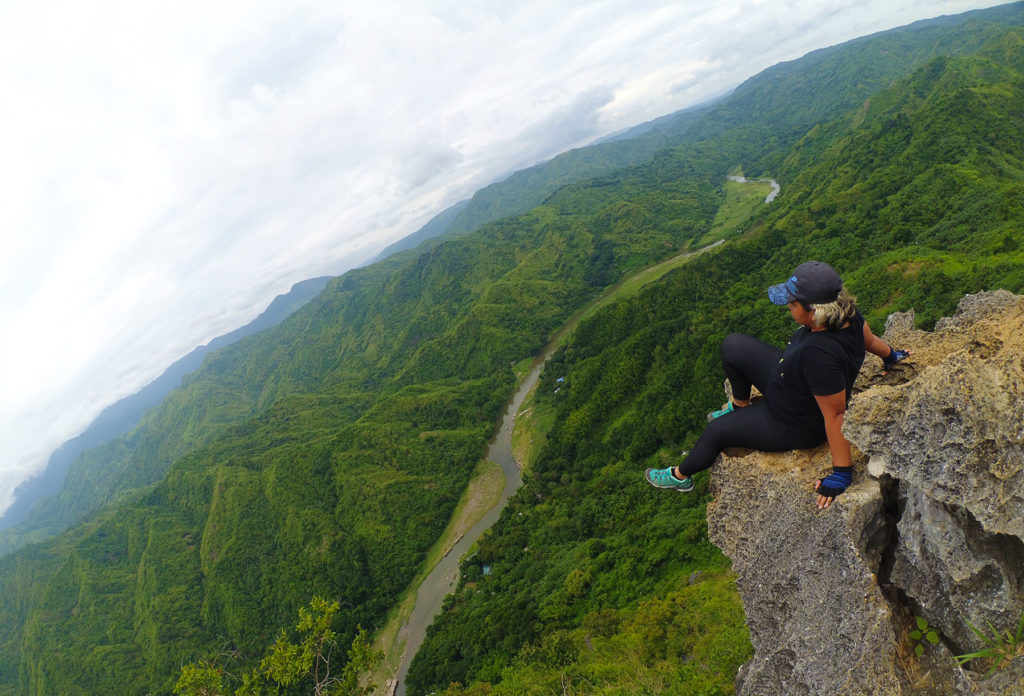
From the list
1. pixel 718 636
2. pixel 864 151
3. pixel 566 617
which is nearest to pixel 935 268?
pixel 718 636

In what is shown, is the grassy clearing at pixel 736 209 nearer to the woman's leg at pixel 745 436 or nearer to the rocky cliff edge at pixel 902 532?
the rocky cliff edge at pixel 902 532

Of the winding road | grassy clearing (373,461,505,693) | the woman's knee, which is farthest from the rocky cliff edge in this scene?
grassy clearing (373,461,505,693)

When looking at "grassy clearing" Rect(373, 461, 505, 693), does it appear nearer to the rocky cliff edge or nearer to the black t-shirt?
the rocky cliff edge

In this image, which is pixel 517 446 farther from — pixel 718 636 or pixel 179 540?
pixel 179 540

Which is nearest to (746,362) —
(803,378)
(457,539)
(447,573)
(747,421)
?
(747,421)

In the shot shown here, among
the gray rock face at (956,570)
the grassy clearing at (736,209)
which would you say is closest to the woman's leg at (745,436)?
the gray rock face at (956,570)

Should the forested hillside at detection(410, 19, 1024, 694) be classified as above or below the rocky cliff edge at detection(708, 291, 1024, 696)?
below
